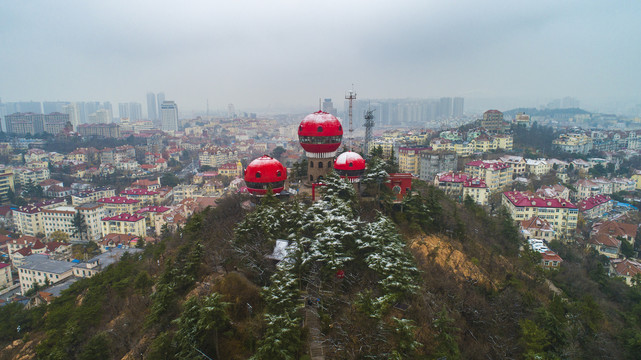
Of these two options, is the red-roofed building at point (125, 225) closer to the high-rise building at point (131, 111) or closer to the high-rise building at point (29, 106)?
the high-rise building at point (29, 106)

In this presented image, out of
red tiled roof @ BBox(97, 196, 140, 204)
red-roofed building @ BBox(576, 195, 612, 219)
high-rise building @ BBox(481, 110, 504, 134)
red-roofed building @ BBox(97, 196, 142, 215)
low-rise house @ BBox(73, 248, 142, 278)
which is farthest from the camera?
high-rise building @ BBox(481, 110, 504, 134)

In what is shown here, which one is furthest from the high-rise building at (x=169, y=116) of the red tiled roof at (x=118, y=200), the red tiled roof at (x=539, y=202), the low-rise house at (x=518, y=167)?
the red tiled roof at (x=539, y=202)

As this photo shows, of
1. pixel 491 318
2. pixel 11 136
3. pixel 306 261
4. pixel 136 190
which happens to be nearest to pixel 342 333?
pixel 306 261

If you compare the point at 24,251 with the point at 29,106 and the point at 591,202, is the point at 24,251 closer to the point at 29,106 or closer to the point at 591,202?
the point at 591,202

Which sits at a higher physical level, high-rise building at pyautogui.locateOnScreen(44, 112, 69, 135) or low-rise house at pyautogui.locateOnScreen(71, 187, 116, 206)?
high-rise building at pyautogui.locateOnScreen(44, 112, 69, 135)

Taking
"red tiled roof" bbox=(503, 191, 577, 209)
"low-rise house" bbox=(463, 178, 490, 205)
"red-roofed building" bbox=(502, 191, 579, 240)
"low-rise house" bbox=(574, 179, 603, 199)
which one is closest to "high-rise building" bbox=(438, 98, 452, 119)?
"low-rise house" bbox=(574, 179, 603, 199)

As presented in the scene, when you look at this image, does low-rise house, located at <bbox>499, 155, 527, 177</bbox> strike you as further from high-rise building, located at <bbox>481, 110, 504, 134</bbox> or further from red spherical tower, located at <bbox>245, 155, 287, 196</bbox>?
red spherical tower, located at <bbox>245, 155, 287, 196</bbox>

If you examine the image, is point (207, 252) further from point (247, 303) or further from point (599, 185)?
point (599, 185)
